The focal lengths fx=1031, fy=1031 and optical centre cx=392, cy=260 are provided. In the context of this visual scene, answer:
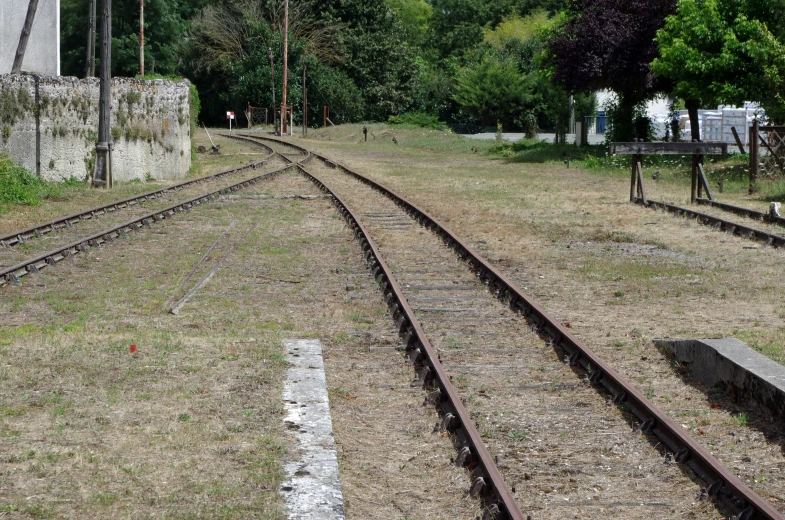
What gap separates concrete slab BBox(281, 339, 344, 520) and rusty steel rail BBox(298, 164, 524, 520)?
754mm

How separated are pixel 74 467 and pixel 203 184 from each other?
66.4 feet

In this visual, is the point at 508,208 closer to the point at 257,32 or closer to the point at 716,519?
the point at 716,519

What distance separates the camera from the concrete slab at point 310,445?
5328 millimetres

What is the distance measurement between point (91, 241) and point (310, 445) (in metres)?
9.07

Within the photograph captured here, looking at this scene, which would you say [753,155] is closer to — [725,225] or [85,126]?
[725,225]

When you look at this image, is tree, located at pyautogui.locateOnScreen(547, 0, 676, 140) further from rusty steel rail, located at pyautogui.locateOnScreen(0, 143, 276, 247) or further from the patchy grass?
the patchy grass

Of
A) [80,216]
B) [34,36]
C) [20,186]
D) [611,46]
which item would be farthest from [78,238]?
[611,46]

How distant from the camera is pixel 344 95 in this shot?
7150cm

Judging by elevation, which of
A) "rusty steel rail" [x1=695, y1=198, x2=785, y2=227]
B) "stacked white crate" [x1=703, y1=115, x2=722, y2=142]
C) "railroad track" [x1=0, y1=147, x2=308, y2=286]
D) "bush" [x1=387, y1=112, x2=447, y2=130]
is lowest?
"railroad track" [x1=0, y1=147, x2=308, y2=286]

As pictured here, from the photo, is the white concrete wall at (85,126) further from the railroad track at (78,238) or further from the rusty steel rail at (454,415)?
the rusty steel rail at (454,415)


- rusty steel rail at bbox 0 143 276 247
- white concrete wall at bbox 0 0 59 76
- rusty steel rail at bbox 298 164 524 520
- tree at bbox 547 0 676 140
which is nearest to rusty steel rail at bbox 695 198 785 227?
rusty steel rail at bbox 298 164 524 520

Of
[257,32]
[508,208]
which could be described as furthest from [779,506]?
[257,32]

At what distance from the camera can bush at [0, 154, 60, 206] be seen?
19219 millimetres

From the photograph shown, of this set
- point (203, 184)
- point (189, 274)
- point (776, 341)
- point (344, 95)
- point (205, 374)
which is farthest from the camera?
point (344, 95)
